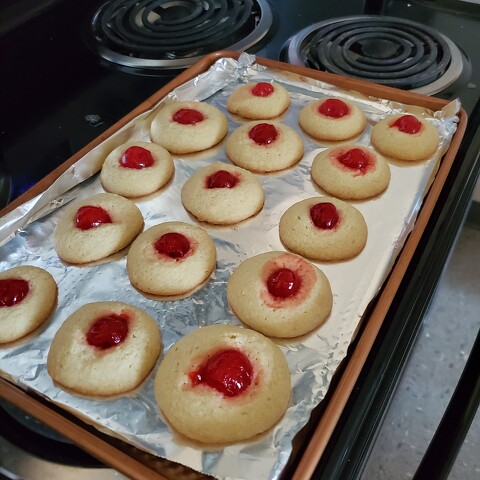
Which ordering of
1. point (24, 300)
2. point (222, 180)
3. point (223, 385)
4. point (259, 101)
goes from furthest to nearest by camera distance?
point (259, 101) → point (222, 180) → point (24, 300) → point (223, 385)

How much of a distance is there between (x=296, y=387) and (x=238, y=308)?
199 mm

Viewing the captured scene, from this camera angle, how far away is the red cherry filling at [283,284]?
3.46 ft

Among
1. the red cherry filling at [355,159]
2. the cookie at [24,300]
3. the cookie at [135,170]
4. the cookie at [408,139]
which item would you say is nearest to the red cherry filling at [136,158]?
the cookie at [135,170]

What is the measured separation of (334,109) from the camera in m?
1.43

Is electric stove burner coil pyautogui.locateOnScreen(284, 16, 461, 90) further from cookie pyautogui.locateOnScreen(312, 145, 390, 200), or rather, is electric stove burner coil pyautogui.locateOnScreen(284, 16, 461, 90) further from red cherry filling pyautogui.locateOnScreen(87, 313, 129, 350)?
red cherry filling pyautogui.locateOnScreen(87, 313, 129, 350)

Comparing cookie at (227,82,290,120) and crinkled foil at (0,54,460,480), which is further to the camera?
cookie at (227,82,290,120)

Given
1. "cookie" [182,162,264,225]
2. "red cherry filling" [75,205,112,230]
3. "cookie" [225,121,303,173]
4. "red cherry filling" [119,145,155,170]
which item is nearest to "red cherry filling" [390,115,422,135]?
"cookie" [225,121,303,173]

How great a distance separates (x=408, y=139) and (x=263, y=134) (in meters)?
0.36

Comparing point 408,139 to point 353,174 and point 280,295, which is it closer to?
point 353,174

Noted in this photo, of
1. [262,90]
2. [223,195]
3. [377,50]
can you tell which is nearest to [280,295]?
[223,195]

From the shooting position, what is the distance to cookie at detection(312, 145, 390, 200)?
129 centimetres

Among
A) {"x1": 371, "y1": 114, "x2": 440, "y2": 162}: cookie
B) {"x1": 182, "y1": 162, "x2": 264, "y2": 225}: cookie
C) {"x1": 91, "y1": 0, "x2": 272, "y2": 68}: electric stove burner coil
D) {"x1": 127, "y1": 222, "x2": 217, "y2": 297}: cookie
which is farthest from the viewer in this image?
{"x1": 91, "y1": 0, "x2": 272, "y2": 68}: electric stove burner coil

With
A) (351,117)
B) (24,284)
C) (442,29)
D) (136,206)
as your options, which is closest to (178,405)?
(24,284)

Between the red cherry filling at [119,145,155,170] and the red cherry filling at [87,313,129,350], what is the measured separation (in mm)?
465
